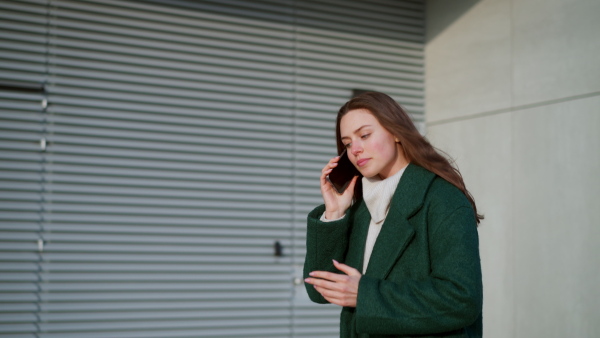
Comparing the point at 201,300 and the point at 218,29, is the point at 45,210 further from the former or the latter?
the point at 218,29

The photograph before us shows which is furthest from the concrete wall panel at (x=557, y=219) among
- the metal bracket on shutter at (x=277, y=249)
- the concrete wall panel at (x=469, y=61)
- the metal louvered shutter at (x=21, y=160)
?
the metal louvered shutter at (x=21, y=160)

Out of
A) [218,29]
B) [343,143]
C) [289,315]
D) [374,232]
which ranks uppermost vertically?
[218,29]

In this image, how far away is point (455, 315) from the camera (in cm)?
186

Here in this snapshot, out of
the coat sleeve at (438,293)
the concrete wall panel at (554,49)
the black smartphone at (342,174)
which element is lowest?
the coat sleeve at (438,293)

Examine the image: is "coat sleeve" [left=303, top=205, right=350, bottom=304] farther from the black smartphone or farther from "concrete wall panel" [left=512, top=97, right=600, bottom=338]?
"concrete wall panel" [left=512, top=97, right=600, bottom=338]

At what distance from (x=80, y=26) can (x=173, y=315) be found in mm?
2123

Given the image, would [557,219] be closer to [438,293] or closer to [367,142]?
[367,142]

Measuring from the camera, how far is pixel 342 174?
2.40 meters

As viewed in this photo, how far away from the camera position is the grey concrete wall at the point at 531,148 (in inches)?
177

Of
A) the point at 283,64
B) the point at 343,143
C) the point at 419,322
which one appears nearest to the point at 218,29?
the point at 283,64

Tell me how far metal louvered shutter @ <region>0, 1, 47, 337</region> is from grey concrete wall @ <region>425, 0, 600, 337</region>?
127 inches

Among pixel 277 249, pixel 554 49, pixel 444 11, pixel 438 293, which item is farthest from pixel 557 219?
pixel 438 293

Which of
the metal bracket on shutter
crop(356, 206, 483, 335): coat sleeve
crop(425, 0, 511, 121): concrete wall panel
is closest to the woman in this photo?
crop(356, 206, 483, 335): coat sleeve

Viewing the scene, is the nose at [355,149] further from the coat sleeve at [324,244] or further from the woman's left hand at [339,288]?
the woman's left hand at [339,288]
